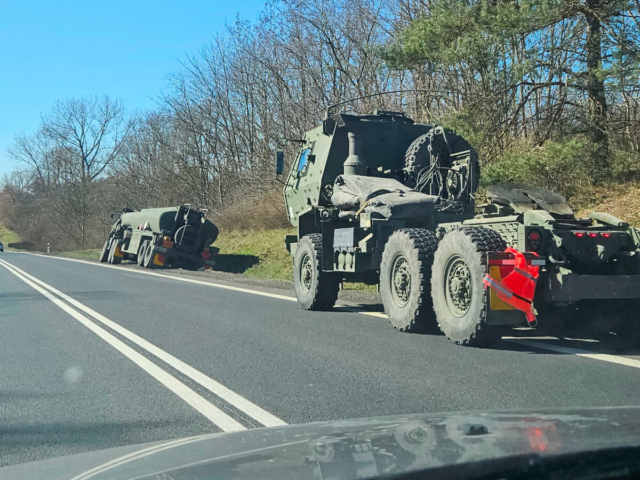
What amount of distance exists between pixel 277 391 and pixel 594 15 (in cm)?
1322

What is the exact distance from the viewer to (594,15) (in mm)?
15094

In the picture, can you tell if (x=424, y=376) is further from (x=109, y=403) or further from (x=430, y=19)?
(x=430, y=19)

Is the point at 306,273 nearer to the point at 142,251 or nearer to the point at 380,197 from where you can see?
the point at 380,197

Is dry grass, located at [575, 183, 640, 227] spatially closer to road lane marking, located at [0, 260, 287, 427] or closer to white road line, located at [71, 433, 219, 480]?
road lane marking, located at [0, 260, 287, 427]

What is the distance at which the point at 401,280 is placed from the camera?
817 centimetres

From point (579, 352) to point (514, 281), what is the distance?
1054 mm

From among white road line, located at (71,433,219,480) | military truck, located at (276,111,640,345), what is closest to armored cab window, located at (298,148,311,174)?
military truck, located at (276,111,640,345)

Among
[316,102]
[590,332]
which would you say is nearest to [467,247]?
[590,332]

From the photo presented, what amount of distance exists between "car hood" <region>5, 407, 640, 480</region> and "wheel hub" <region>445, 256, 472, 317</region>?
3918 millimetres

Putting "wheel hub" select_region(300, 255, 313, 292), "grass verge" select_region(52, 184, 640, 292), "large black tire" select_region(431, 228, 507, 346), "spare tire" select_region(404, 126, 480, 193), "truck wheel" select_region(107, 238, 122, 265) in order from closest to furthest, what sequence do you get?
"large black tire" select_region(431, 228, 507, 346)
"spare tire" select_region(404, 126, 480, 193)
"wheel hub" select_region(300, 255, 313, 292)
"grass verge" select_region(52, 184, 640, 292)
"truck wheel" select_region(107, 238, 122, 265)

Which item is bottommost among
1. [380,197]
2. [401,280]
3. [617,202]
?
[401,280]

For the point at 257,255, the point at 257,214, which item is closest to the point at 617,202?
the point at 257,255

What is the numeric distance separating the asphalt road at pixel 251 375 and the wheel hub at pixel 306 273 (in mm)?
869

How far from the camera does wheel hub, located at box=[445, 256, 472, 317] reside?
6949mm
